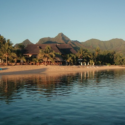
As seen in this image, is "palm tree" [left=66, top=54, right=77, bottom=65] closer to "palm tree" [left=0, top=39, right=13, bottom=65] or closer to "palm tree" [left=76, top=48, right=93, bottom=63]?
"palm tree" [left=76, top=48, right=93, bottom=63]

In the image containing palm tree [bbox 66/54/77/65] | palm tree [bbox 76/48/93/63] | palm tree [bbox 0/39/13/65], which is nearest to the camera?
palm tree [bbox 0/39/13/65]

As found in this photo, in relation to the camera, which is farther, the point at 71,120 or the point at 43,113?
the point at 43,113

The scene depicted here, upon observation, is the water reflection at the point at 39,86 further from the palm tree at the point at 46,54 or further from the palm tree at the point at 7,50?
the palm tree at the point at 46,54

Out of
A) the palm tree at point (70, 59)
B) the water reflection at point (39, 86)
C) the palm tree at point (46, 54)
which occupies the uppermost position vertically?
the palm tree at point (46, 54)

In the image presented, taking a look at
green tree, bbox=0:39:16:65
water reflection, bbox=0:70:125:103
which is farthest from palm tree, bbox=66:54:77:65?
water reflection, bbox=0:70:125:103

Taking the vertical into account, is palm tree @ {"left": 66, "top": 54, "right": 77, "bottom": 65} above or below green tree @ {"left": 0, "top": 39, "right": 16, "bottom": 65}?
below

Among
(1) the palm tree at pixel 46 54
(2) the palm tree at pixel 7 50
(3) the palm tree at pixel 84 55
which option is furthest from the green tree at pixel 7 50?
(3) the palm tree at pixel 84 55

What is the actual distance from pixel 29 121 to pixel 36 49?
63525mm

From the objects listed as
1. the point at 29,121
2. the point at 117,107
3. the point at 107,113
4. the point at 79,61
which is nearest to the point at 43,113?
the point at 29,121

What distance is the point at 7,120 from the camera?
8883mm

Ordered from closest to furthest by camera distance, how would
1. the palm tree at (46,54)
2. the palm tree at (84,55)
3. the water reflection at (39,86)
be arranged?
the water reflection at (39,86) → the palm tree at (46,54) → the palm tree at (84,55)

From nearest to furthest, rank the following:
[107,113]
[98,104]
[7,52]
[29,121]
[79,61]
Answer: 1. [29,121]
2. [107,113]
3. [98,104]
4. [7,52]
5. [79,61]

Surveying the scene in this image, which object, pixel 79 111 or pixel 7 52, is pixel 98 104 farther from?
pixel 7 52

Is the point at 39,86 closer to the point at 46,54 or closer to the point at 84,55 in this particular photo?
the point at 46,54
